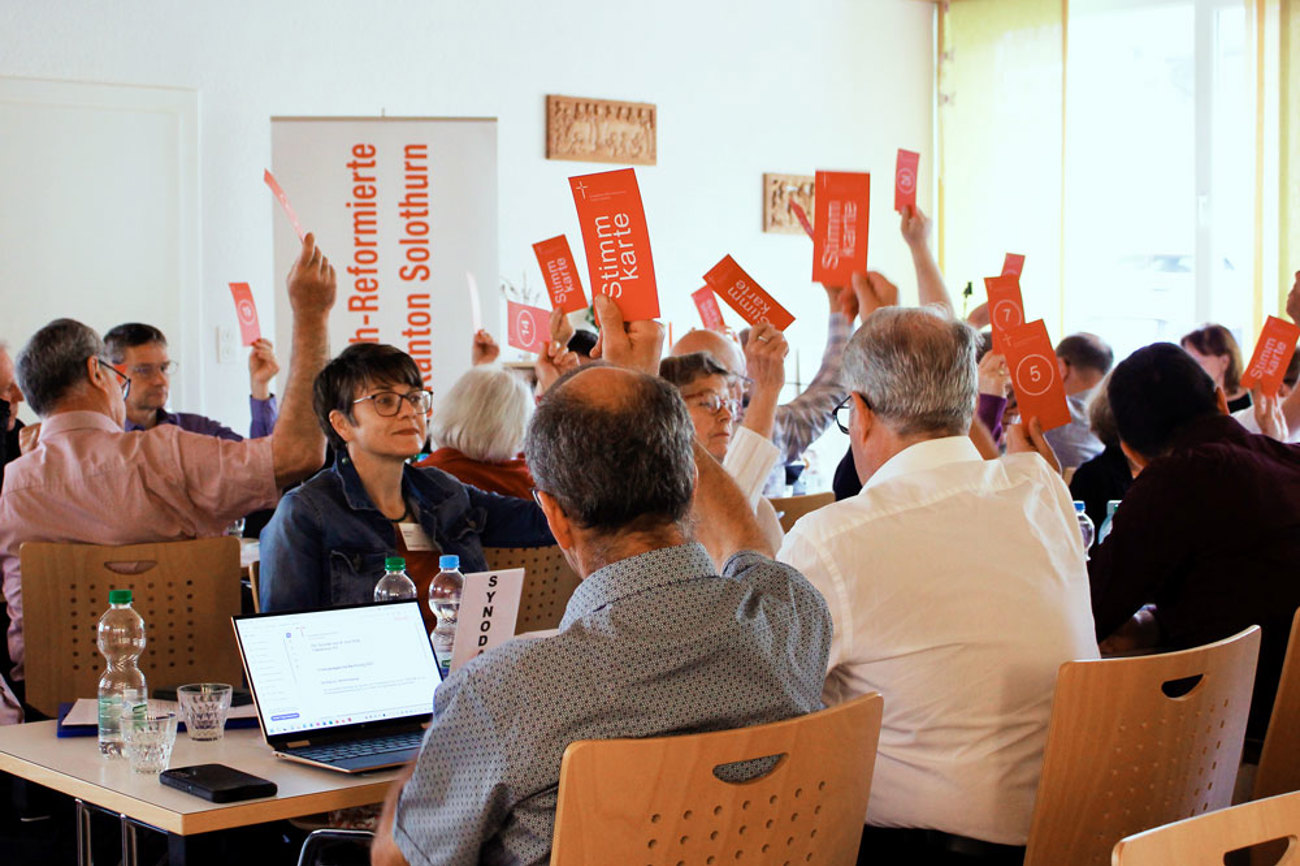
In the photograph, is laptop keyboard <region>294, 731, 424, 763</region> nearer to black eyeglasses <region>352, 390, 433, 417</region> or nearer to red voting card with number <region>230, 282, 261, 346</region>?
black eyeglasses <region>352, 390, 433, 417</region>

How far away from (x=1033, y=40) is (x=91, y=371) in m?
7.41

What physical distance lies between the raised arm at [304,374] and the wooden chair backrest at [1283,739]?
6.98ft

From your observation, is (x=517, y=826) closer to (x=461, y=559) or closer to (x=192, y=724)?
(x=192, y=724)

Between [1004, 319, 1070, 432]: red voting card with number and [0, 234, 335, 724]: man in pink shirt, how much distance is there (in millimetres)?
1639

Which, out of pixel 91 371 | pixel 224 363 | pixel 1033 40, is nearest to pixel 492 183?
pixel 224 363

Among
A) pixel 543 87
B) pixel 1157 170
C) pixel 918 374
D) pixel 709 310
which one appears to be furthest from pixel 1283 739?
pixel 1157 170

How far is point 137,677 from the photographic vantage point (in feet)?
8.24

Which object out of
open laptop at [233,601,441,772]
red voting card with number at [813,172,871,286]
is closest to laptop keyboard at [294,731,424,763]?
open laptop at [233,601,441,772]

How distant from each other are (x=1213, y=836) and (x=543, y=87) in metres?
7.24

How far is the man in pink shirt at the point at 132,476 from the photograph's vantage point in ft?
11.3

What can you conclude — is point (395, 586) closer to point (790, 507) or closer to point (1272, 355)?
point (790, 507)

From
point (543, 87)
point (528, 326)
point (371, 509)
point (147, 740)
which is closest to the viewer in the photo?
point (147, 740)

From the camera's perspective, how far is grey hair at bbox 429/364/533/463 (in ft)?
13.0

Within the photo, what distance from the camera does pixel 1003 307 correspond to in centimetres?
353
